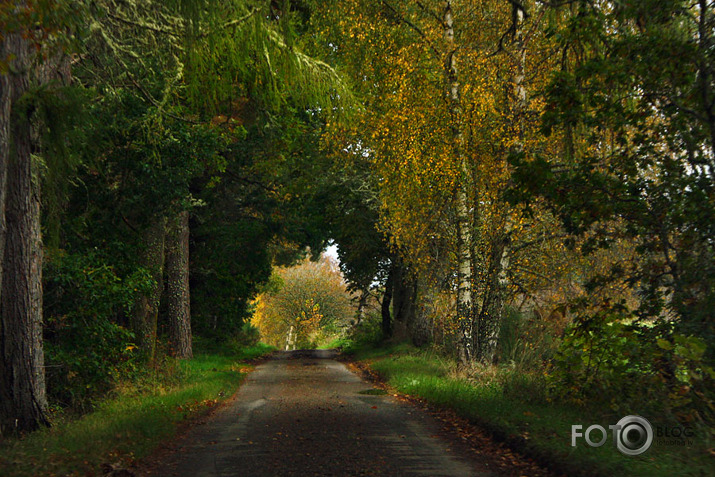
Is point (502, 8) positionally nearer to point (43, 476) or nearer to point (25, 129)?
point (25, 129)

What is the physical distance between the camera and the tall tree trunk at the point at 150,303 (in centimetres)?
1599

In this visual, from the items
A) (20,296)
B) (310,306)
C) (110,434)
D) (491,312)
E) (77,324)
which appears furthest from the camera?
(310,306)

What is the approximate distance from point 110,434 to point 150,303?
8.79 metres

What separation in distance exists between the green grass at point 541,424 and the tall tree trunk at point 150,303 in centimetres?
641

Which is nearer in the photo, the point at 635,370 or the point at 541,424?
the point at 541,424

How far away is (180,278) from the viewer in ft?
69.6

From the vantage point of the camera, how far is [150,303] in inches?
660

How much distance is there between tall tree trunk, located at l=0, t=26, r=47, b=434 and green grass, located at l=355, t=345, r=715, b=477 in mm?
6642

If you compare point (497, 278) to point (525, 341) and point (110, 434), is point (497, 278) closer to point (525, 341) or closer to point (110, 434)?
point (525, 341)

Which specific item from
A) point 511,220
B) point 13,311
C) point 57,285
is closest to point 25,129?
point 13,311

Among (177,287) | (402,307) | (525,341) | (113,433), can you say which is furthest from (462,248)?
(402,307)

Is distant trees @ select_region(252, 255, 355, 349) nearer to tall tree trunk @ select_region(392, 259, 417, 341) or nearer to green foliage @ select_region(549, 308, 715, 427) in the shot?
tall tree trunk @ select_region(392, 259, 417, 341)

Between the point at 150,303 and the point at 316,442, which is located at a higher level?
the point at 150,303

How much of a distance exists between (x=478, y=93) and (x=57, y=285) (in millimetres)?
9301
